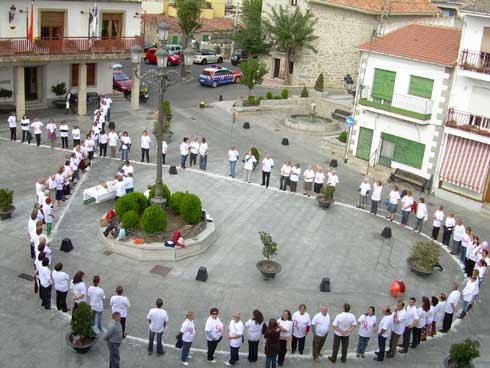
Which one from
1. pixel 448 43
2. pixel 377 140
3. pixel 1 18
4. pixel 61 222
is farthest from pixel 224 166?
pixel 1 18

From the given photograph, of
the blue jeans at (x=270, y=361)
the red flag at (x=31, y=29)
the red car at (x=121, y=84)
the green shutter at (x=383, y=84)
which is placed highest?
the red flag at (x=31, y=29)

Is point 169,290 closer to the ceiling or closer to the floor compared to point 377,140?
closer to the floor

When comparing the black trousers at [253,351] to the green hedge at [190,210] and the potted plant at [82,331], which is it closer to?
the potted plant at [82,331]

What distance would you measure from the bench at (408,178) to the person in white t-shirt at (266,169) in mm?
6482

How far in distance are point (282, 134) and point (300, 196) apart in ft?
36.6

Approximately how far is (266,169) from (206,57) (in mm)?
32454

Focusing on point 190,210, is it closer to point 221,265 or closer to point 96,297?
point 221,265

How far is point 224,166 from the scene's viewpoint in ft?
95.2

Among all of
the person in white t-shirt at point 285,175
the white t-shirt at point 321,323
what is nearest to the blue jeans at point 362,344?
the white t-shirt at point 321,323

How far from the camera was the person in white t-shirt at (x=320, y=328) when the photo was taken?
14.3m

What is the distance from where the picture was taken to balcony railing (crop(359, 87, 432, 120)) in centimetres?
2797

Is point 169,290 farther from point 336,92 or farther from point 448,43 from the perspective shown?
point 336,92

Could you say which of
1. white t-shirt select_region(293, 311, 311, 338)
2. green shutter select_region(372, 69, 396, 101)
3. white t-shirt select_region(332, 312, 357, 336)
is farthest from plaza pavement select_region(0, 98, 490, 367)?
green shutter select_region(372, 69, 396, 101)

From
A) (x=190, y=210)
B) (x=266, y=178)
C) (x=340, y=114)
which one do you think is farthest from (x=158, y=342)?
(x=340, y=114)
